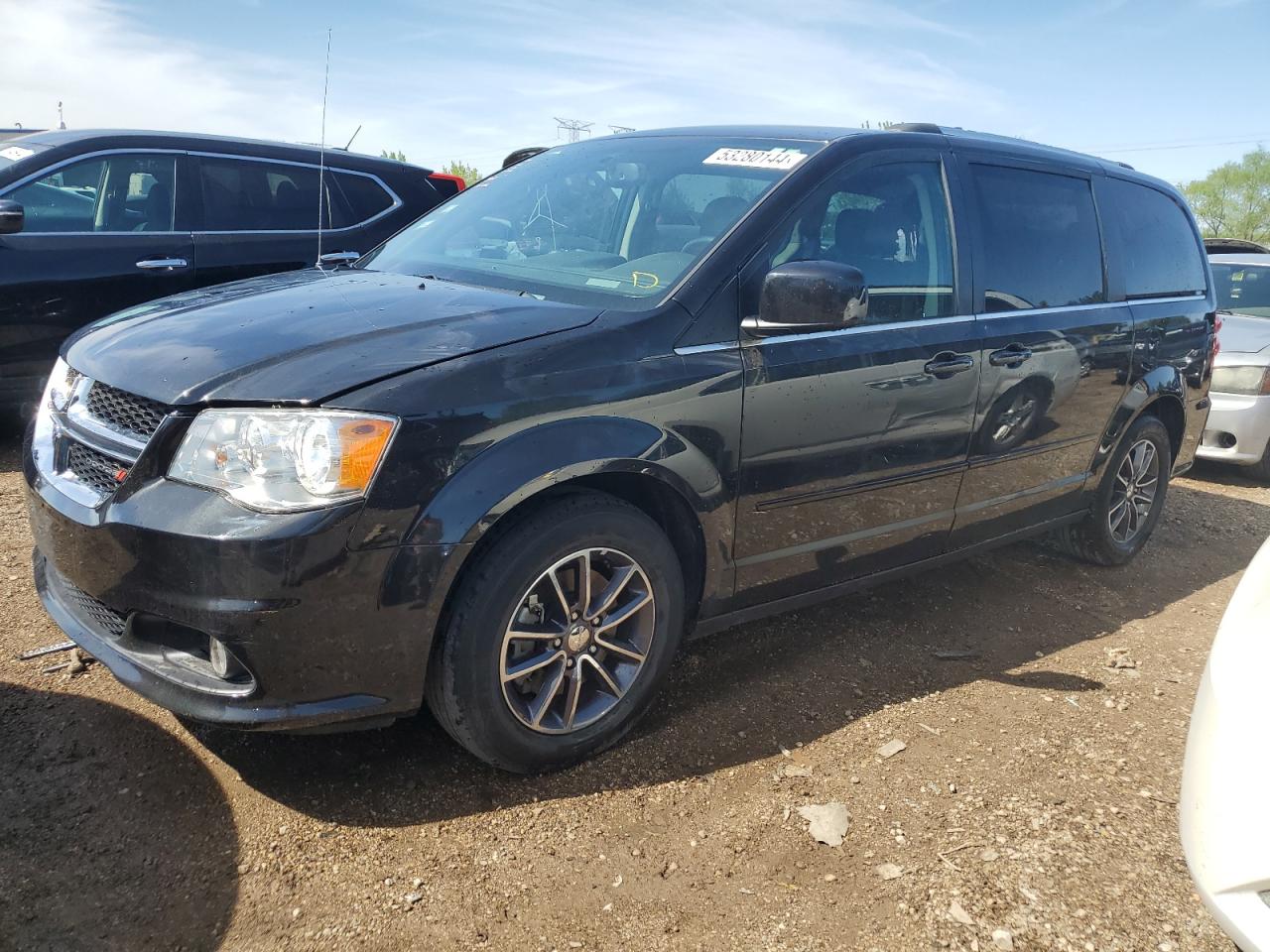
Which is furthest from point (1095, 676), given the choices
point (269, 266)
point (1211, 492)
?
point (269, 266)

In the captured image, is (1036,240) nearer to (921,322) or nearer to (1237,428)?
(921,322)

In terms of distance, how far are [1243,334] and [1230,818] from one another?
6.42 meters

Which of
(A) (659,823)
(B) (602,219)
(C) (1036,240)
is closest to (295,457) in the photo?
(A) (659,823)

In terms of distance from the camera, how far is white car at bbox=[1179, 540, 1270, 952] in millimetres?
1756

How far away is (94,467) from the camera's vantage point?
247 centimetres

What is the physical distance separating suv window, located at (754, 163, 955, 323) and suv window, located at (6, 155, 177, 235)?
4210mm

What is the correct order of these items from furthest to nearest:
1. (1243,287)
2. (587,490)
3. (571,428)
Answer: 1. (1243,287)
2. (587,490)
3. (571,428)

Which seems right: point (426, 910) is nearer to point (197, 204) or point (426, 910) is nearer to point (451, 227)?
point (451, 227)

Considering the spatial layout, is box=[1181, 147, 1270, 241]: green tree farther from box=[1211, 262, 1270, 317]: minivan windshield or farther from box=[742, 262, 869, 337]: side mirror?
box=[742, 262, 869, 337]: side mirror

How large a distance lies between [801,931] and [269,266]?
5.16 meters

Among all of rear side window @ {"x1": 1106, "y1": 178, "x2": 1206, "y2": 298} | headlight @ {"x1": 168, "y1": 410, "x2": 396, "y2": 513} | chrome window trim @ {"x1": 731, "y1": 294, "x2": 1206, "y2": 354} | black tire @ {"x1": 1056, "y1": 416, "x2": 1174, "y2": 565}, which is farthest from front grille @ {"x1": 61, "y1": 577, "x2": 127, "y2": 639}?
rear side window @ {"x1": 1106, "y1": 178, "x2": 1206, "y2": 298}

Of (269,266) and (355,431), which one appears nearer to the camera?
(355,431)

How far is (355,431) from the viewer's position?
7.18 feet

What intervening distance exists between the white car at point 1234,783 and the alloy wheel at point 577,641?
1390 mm
